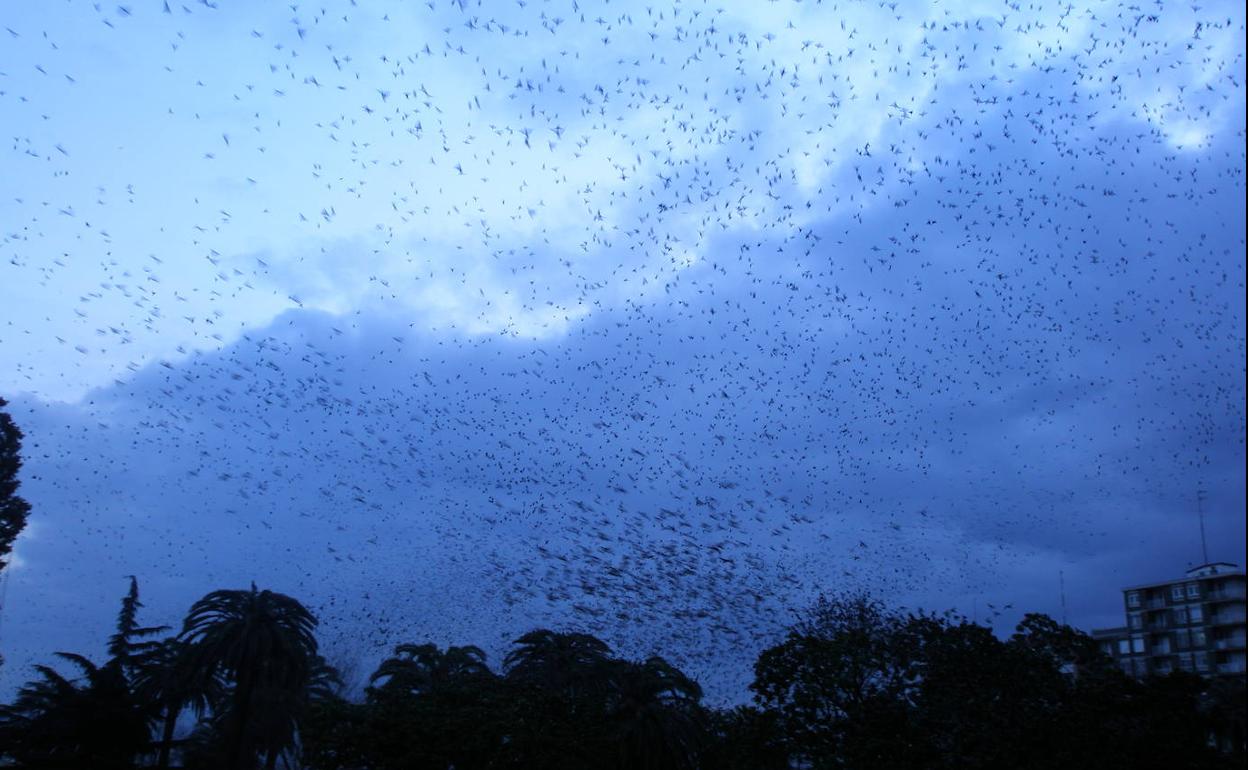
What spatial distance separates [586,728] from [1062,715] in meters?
17.3

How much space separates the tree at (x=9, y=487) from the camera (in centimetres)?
5638

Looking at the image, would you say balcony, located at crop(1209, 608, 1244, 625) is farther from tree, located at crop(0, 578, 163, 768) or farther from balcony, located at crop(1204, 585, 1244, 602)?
tree, located at crop(0, 578, 163, 768)

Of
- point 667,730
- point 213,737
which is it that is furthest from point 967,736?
point 213,737

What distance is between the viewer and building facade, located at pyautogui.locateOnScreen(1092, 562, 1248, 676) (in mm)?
82562

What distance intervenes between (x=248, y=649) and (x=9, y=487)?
2338 cm

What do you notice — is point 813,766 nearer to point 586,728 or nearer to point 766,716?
point 766,716

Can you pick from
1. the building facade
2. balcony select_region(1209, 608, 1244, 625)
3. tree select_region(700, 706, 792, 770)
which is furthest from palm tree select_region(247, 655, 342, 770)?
balcony select_region(1209, 608, 1244, 625)

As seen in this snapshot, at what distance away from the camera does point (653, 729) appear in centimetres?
4047

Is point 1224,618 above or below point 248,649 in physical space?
above

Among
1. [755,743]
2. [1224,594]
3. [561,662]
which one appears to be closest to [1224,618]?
[1224,594]

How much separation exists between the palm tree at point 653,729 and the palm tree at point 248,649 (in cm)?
1435

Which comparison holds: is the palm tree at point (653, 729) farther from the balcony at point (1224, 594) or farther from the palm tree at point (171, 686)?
the balcony at point (1224, 594)

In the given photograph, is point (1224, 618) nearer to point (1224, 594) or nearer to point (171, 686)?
point (1224, 594)

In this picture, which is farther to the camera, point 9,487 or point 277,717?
point 9,487
